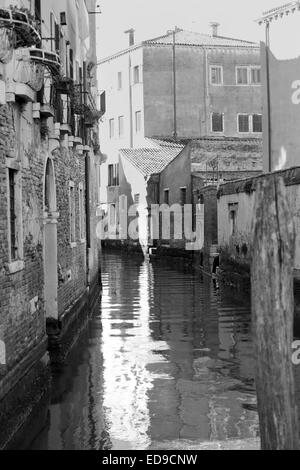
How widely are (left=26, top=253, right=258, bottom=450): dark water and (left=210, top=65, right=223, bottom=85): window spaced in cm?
2414

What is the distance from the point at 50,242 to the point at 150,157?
27652 mm

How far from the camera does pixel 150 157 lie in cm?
3866

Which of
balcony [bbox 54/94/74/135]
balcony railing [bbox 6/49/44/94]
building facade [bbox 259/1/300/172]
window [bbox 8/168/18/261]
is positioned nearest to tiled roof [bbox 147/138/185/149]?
building facade [bbox 259/1/300/172]

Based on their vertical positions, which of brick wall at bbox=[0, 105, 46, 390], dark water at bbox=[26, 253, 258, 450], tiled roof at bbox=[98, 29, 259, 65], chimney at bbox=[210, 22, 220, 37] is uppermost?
chimney at bbox=[210, 22, 220, 37]

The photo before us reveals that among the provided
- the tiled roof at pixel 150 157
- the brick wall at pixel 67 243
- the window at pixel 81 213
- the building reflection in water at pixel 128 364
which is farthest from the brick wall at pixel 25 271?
the tiled roof at pixel 150 157

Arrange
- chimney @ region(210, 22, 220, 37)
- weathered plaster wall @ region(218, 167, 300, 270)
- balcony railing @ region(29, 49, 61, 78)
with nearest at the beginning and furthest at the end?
balcony railing @ region(29, 49, 61, 78) < weathered plaster wall @ region(218, 167, 300, 270) < chimney @ region(210, 22, 220, 37)

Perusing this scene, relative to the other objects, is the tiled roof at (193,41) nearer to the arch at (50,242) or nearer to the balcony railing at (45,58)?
the arch at (50,242)

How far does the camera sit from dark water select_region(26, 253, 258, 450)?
7.62m

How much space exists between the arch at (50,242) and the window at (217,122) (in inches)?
1161

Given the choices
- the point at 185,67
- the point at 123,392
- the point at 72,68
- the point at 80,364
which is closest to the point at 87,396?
the point at 123,392

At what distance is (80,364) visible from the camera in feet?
36.1

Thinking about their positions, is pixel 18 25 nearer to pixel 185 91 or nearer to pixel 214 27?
pixel 185 91

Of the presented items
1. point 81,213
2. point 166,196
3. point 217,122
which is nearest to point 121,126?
point 217,122

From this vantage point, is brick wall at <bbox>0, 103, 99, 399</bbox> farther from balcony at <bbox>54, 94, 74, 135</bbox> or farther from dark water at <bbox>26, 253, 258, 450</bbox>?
dark water at <bbox>26, 253, 258, 450</bbox>
